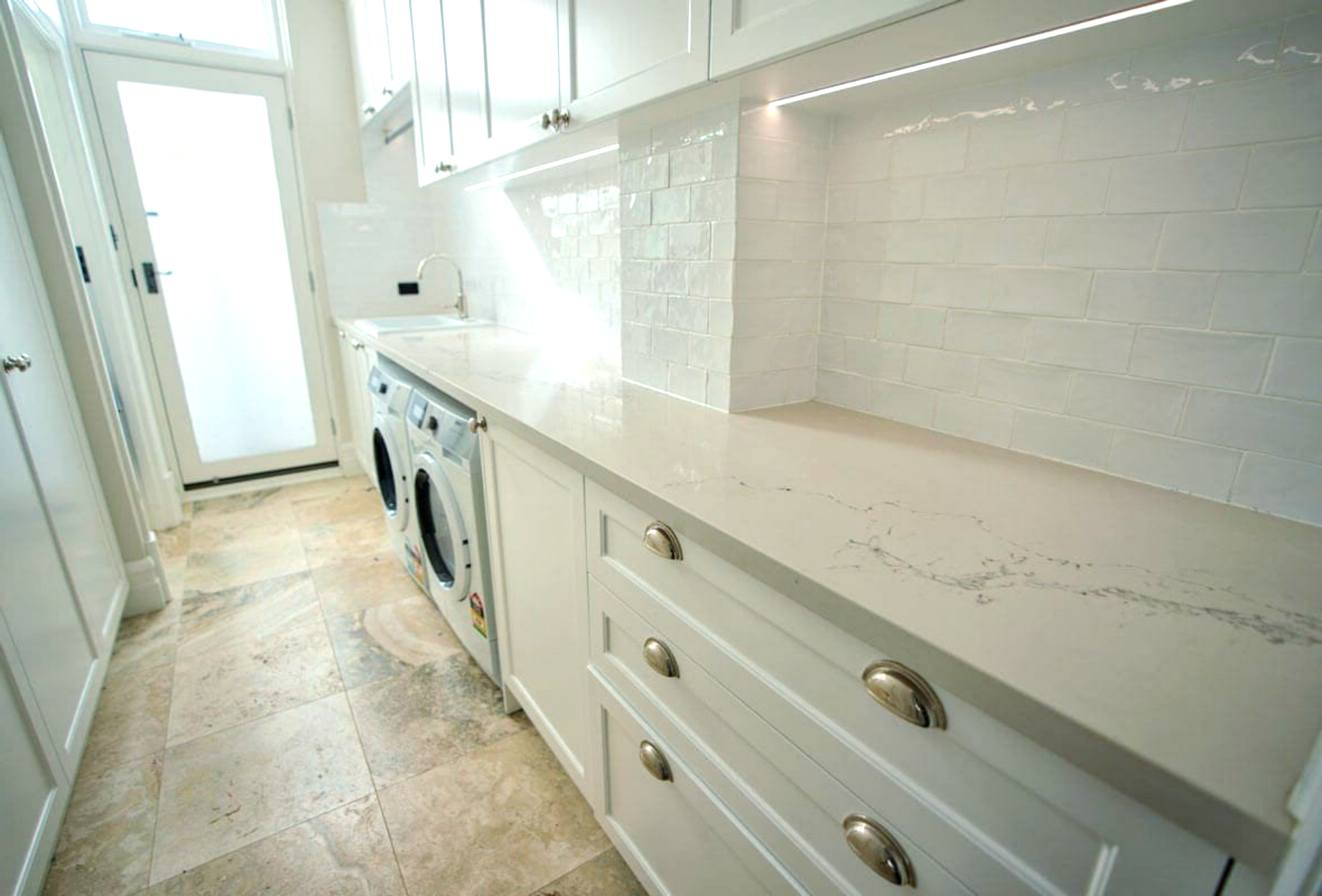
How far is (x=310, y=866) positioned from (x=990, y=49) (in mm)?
1933

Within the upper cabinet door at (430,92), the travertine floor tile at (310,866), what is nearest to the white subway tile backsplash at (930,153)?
the upper cabinet door at (430,92)

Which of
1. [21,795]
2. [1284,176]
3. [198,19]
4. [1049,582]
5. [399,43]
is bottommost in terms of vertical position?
[21,795]

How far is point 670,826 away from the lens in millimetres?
1041

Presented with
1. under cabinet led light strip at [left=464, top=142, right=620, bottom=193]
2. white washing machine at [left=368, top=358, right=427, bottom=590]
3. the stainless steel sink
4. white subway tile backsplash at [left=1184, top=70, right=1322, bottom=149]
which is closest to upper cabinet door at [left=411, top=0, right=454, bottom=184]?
under cabinet led light strip at [left=464, top=142, right=620, bottom=193]

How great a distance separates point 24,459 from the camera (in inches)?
56.9

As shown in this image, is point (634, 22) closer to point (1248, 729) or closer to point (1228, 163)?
point (1228, 163)

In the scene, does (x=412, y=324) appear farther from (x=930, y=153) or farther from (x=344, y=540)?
(x=930, y=153)

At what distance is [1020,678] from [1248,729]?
140 mm

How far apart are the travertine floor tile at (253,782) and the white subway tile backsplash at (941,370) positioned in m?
1.59

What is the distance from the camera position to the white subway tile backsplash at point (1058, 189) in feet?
2.95

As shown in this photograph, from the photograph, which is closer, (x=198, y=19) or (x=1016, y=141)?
(x=1016, y=141)

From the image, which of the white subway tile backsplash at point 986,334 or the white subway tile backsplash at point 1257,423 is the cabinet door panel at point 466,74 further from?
the white subway tile backsplash at point 1257,423

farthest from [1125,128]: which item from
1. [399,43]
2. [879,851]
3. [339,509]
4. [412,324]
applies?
[339,509]

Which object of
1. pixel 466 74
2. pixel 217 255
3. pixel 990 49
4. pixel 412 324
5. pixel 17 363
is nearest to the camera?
pixel 990 49
